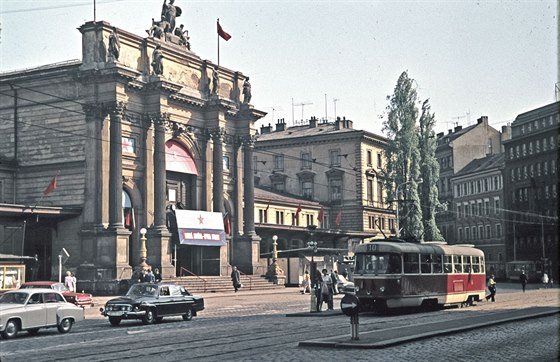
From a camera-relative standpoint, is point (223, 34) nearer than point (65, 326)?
No

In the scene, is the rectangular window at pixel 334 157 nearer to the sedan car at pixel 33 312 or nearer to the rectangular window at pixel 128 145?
the rectangular window at pixel 128 145

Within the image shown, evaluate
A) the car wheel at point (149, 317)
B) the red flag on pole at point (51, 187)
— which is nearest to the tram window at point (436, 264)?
the car wheel at point (149, 317)

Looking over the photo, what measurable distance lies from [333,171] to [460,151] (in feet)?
87.9

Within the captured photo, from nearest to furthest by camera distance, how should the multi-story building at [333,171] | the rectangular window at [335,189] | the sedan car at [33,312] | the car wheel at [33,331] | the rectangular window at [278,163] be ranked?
1. the sedan car at [33,312]
2. the car wheel at [33,331]
3. the multi-story building at [333,171]
4. the rectangular window at [335,189]
5. the rectangular window at [278,163]

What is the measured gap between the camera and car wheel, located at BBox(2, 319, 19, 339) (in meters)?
25.8

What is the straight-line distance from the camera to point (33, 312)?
26.9m

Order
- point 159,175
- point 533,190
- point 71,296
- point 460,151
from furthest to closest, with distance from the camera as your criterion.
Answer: point 460,151, point 533,190, point 159,175, point 71,296

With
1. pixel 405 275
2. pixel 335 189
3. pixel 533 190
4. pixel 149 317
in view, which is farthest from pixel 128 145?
pixel 533 190

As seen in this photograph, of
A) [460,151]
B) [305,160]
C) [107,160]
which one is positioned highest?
[460,151]

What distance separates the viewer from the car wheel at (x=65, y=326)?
1106 inches

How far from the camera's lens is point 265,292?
60.2 metres

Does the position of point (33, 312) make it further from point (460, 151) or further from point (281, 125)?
point (460, 151)

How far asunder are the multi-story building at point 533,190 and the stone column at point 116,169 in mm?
50616

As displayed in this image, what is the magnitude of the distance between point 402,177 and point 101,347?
56236 millimetres
